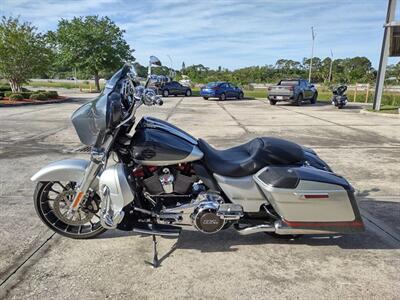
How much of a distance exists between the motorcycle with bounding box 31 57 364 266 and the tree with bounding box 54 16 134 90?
1200 inches

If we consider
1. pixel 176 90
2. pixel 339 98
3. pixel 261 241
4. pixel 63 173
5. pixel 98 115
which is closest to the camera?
pixel 98 115

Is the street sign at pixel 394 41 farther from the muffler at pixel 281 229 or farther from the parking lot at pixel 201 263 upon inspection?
the muffler at pixel 281 229

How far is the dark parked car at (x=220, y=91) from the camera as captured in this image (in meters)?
26.6

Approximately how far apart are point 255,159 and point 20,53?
73.2 ft

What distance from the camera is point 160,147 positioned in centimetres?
302

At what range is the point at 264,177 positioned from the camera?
3.17 m

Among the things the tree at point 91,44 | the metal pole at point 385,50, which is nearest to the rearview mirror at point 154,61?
the metal pole at point 385,50

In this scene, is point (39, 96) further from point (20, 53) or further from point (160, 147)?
point (160, 147)

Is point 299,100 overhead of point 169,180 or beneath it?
beneath

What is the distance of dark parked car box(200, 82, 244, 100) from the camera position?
87.3 feet

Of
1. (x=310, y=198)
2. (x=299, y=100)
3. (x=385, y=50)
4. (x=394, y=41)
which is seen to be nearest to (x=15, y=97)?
(x=299, y=100)

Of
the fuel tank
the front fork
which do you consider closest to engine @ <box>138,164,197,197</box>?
the fuel tank

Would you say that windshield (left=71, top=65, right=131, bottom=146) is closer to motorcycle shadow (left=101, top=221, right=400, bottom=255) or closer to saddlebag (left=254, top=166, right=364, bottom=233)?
motorcycle shadow (left=101, top=221, right=400, bottom=255)

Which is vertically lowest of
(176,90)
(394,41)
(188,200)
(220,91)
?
(176,90)
